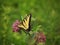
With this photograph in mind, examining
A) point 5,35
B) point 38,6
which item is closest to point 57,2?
point 38,6

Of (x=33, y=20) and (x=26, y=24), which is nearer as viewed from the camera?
(x=26, y=24)

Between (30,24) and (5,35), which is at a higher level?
(30,24)

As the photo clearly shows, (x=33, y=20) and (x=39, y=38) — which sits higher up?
(x=33, y=20)

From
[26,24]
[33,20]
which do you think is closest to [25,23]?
[26,24]

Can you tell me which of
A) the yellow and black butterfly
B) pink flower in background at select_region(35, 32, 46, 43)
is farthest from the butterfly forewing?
pink flower in background at select_region(35, 32, 46, 43)

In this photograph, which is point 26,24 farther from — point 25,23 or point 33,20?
point 33,20

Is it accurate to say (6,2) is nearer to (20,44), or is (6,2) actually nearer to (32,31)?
(20,44)

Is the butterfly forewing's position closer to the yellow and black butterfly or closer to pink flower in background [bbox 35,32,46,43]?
the yellow and black butterfly

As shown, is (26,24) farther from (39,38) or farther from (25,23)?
(39,38)
